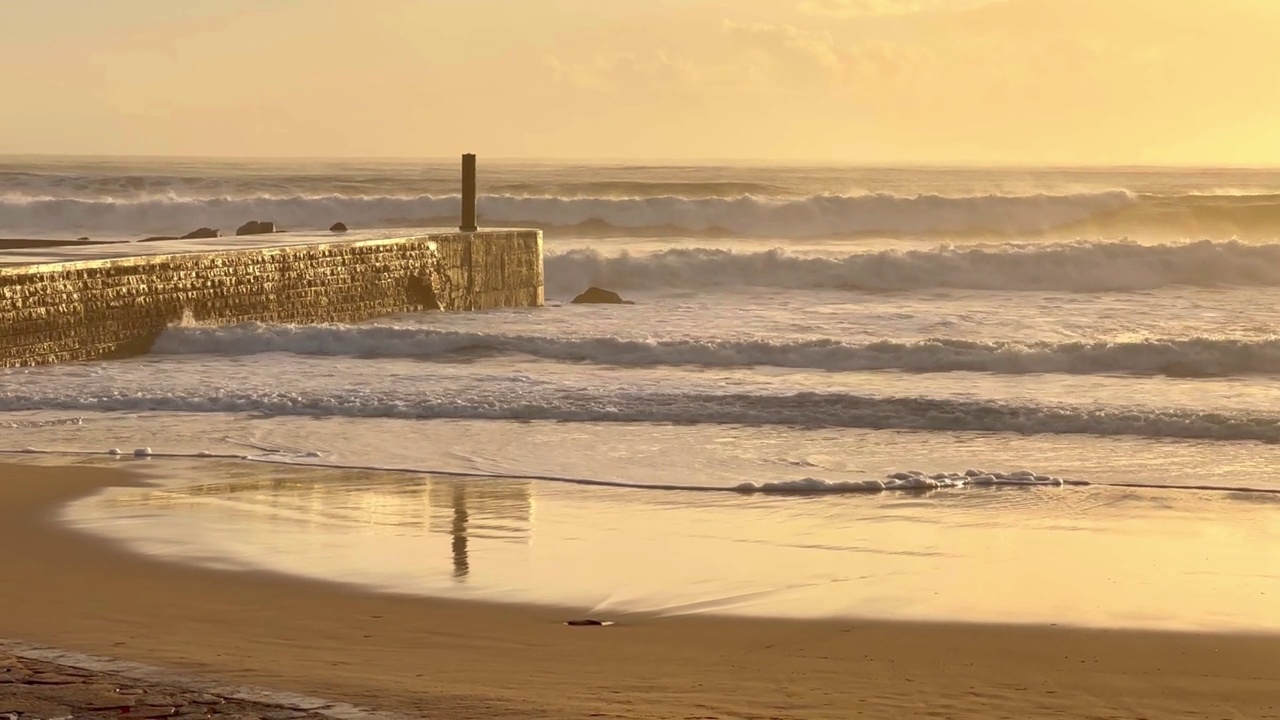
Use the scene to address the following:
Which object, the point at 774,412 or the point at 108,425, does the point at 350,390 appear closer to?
the point at 108,425

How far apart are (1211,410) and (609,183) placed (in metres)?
43.5

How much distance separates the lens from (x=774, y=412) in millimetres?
12258

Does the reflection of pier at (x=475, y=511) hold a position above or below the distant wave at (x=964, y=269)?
above

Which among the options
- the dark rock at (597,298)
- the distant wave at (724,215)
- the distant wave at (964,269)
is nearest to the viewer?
the dark rock at (597,298)

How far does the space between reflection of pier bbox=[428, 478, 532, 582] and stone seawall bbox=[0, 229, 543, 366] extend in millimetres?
6770

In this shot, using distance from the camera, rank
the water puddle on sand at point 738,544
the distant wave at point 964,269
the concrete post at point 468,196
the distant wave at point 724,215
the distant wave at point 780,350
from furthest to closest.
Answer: the distant wave at point 724,215 < the distant wave at point 964,269 < the concrete post at point 468,196 < the distant wave at point 780,350 < the water puddle on sand at point 738,544

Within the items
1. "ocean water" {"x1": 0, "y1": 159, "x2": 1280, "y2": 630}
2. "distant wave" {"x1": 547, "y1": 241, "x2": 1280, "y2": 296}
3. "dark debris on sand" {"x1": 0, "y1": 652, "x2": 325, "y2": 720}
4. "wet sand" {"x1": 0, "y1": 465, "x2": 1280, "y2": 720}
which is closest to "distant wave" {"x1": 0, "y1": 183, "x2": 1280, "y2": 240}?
"distant wave" {"x1": 547, "y1": 241, "x2": 1280, "y2": 296}

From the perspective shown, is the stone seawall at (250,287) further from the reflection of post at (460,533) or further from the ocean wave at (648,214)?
the ocean wave at (648,214)

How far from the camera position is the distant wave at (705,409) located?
38.3 feet

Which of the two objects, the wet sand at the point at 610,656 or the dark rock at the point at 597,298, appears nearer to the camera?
the wet sand at the point at 610,656

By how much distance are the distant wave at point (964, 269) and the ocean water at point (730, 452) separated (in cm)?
329

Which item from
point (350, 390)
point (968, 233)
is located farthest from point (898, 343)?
point (968, 233)

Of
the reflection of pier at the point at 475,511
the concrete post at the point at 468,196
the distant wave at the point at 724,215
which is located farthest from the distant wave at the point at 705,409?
the distant wave at the point at 724,215

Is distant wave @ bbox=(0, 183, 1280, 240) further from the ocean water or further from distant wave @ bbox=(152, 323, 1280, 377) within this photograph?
distant wave @ bbox=(152, 323, 1280, 377)
